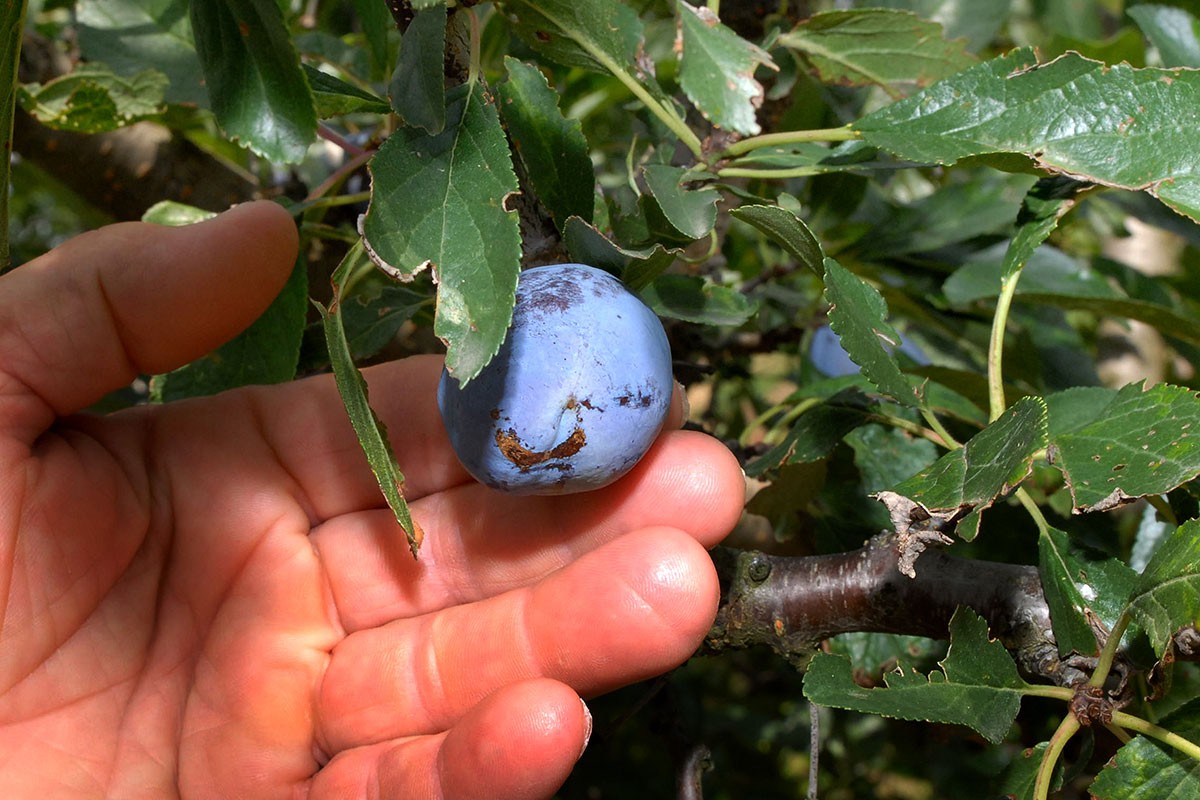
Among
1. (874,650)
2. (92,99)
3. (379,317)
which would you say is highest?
(92,99)

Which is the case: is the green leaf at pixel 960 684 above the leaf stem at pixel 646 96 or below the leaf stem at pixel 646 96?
below

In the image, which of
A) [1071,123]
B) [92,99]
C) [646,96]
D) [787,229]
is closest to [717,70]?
[646,96]

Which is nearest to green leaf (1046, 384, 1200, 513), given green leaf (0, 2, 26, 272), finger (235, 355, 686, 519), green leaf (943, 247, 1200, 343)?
green leaf (943, 247, 1200, 343)

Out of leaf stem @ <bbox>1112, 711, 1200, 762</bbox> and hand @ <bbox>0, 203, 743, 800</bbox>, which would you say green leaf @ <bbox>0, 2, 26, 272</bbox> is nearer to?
hand @ <bbox>0, 203, 743, 800</bbox>

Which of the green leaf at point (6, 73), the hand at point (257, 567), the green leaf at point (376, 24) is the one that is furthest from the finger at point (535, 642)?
the green leaf at point (376, 24)

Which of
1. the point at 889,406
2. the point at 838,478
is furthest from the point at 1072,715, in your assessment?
the point at 838,478

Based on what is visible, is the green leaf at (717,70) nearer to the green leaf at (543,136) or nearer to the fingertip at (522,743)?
the green leaf at (543,136)

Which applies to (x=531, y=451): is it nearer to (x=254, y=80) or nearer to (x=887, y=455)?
(x=254, y=80)
